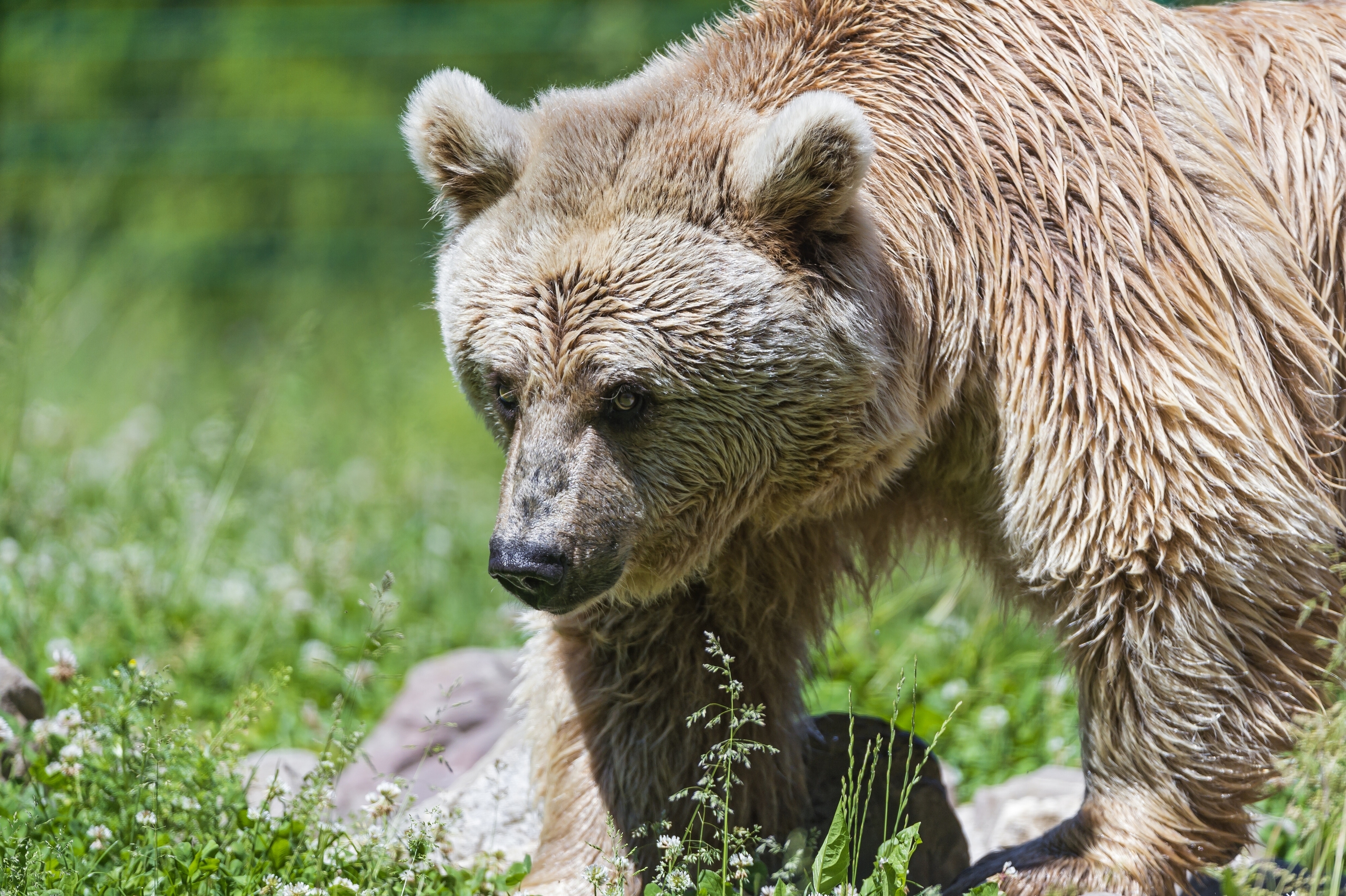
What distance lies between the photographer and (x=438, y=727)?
166 inches

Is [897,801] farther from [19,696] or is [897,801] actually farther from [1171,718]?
[19,696]

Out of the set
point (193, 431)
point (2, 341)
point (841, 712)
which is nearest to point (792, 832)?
point (841, 712)

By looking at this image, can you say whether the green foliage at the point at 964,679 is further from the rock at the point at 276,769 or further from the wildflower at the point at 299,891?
the wildflower at the point at 299,891

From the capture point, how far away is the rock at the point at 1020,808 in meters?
3.90

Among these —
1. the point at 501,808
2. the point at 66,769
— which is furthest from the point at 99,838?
the point at 501,808

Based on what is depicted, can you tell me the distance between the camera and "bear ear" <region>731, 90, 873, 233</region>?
2.88 meters

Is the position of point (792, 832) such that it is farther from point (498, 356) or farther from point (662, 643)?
point (498, 356)

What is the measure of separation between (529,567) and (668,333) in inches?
23.0

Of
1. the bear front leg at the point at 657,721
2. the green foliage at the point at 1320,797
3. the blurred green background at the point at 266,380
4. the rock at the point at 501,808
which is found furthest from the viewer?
the blurred green background at the point at 266,380

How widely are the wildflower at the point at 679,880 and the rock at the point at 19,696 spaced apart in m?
1.83

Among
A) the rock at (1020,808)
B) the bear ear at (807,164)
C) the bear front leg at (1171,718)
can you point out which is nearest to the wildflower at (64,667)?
the bear ear at (807,164)

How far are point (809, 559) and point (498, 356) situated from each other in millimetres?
1021

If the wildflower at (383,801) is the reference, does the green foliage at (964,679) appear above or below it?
below

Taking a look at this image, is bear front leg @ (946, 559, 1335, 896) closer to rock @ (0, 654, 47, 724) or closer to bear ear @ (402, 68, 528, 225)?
bear ear @ (402, 68, 528, 225)
